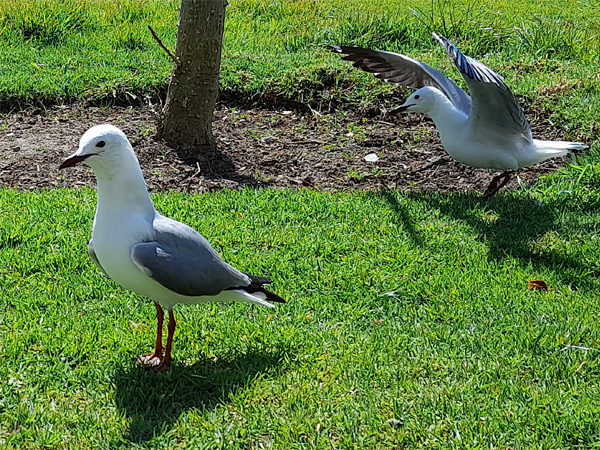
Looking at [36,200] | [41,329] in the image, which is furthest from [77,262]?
[36,200]

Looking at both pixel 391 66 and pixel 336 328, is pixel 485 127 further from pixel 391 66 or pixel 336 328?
pixel 336 328

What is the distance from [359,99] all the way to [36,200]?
3554 millimetres

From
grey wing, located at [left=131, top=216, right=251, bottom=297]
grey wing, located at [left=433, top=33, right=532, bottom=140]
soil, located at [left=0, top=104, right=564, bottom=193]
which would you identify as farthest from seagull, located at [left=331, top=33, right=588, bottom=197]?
grey wing, located at [left=131, top=216, right=251, bottom=297]

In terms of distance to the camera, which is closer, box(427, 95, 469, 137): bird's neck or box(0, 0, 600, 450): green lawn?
box(0, 0, 600, 450): green lawn

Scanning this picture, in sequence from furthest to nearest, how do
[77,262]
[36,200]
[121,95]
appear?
[121,95] → [36,200] → [77,262]

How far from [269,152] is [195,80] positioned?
0.90 metres

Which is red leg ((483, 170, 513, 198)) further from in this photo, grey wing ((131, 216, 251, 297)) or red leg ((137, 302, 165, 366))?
red leg ((137, 302, 165, 366))

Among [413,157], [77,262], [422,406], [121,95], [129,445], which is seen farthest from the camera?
[121,95]

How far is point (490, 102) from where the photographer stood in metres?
5.63

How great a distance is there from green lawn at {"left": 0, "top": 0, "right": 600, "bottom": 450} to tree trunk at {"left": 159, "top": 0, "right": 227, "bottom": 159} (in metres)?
0.96

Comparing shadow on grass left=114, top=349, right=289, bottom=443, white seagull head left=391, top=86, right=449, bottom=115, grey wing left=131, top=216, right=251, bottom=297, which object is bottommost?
shadow on grass left=114, top=349, right=289, bottom=443

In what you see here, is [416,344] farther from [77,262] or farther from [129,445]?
[77,262]

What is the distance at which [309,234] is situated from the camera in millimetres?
5059

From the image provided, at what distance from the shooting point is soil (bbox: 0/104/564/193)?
6105 millimetres
